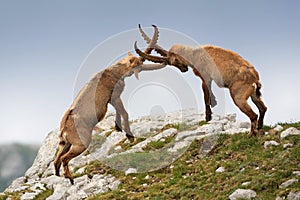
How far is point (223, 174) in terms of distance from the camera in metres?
15.1

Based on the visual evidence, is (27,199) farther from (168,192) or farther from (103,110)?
(168,192)

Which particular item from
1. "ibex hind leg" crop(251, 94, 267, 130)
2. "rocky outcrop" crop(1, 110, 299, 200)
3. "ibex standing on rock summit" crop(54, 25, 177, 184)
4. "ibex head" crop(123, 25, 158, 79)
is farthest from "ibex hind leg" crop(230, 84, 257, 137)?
"ibex head" crop(123, 25, 158, 79)

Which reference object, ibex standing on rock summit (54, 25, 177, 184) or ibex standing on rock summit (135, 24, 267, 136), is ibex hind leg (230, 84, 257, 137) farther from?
ibex standing on rock summit (54, 25, 177, 184)

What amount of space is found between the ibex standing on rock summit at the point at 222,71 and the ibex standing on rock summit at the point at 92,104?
2.59ft

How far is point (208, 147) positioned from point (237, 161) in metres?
2.58

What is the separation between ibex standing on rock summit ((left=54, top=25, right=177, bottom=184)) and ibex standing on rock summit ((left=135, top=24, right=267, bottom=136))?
2.59 ft

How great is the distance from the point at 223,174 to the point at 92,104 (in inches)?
202

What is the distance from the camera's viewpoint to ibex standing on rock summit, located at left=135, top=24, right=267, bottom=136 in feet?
56.1

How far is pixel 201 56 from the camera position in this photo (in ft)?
60.0

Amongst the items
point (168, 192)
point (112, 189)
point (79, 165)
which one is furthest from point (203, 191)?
point (79, 165)

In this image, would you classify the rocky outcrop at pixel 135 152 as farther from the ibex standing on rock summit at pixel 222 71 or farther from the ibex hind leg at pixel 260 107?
the ibex standing on rock summit at pixel 222 71

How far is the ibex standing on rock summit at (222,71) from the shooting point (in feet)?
56.1

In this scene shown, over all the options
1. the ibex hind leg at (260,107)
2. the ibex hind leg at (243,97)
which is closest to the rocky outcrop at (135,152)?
the ibex hind leg at (243,97)

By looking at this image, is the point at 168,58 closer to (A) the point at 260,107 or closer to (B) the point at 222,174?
(A) the point at 260,107
